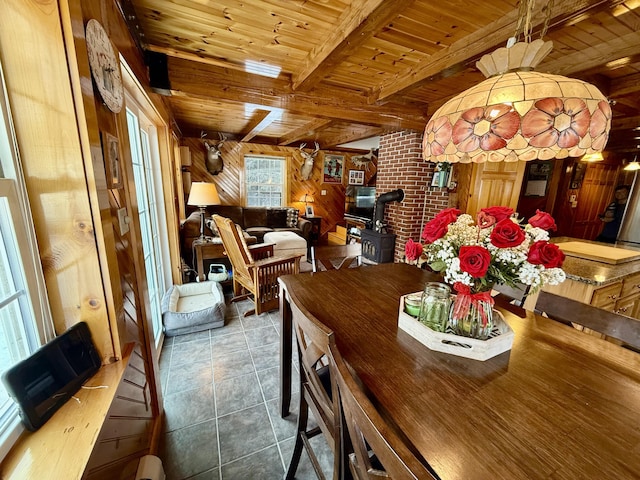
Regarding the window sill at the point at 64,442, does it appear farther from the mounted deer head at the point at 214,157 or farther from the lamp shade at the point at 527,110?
the mounted deer head at the point at 214,157

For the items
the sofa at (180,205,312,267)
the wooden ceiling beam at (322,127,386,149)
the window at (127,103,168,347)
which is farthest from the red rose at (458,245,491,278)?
the sofa at (180,205,312,267)

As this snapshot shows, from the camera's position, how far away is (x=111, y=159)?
1025 mm

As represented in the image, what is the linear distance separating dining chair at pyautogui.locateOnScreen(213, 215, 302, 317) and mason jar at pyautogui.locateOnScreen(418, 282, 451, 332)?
1830 millimetres

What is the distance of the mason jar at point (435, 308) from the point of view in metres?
0.99

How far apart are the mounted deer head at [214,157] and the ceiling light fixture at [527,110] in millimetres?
5138

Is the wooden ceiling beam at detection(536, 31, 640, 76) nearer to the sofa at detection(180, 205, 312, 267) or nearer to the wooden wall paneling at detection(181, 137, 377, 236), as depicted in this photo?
the sofa at detection(180, 205, 312, 267)

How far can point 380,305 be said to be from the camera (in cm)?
129

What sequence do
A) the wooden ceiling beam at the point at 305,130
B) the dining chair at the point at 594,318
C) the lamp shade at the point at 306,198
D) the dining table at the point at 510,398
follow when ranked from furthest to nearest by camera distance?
the lamp shade at the point at 306,198 < the wooden ceiling beam at the point at 305,130 < the dining chair at the point at 594,318 < the dining table at the point at 510,398

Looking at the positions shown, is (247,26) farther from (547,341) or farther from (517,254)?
(547,341)

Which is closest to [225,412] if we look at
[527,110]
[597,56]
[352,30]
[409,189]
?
[527,110]

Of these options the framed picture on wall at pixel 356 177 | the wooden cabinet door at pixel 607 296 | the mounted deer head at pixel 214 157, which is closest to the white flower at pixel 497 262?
the wooden cabinet door at pixel 607 296

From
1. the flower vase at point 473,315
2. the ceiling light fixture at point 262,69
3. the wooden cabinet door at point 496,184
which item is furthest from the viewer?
the wooden cabinet door at point 496,184

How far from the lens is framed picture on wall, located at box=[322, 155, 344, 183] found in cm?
648

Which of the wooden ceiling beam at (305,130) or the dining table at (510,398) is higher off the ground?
the wooden ceiling beam at (305,130)
